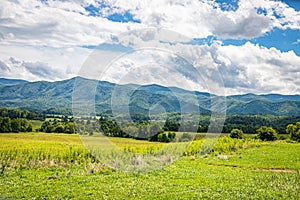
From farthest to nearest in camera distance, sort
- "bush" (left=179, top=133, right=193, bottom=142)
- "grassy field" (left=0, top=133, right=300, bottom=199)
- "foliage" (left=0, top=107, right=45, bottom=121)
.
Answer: "foliage" (left=0, top=107, right=45, bottom=121) → "bush" (left=179, top=133, right=193, bottom=142) → "grassy field" (left=0, top=133, right=300, bottom=199)

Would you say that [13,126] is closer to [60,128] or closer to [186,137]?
[60,128]

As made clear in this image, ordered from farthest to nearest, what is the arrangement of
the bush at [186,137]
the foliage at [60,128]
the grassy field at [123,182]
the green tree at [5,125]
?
the foliage at [60,128] → the green tree at [5,125] → the bush at [186,137] → the grassy field at [123,182]

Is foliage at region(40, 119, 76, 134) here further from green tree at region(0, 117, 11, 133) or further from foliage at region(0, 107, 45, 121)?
foliage at region(0, 107, 45, 121)

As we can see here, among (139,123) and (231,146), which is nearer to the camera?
(139,123)

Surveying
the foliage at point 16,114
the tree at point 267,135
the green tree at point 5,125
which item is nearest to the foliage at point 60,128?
the green tree at point 5,125

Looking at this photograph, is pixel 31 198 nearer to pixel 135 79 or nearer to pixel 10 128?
pixel 135 79

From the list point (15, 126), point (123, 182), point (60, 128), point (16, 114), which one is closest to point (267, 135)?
point (60, 128)

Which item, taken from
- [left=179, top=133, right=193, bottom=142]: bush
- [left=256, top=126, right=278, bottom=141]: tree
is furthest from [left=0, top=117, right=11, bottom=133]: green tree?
[left=256, top=126, right=278, bottom=141]: tree

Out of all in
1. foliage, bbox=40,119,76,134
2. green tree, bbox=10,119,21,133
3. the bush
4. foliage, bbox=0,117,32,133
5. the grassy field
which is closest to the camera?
the grassy field

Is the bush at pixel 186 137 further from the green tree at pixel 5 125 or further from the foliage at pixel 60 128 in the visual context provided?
the green tree at pixel 5 125

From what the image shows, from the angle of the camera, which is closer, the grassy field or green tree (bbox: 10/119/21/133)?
the grassy field

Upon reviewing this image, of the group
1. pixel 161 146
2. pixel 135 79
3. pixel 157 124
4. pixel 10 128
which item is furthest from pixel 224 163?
pixel 10 128

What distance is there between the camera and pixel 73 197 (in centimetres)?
1256

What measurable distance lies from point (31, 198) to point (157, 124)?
32.1 ft
